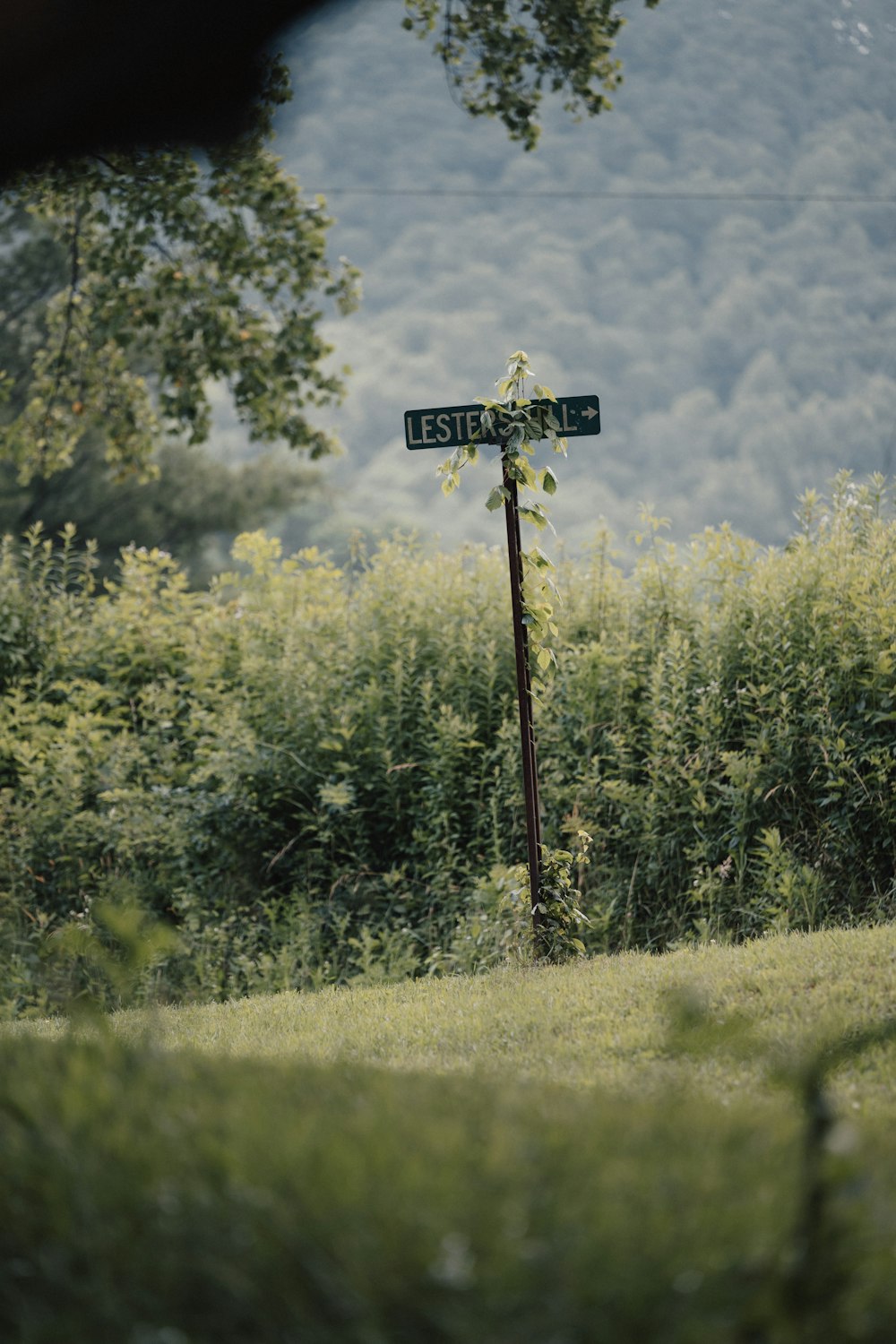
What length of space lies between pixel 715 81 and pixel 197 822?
14495 millimetres

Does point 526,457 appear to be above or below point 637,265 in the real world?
below

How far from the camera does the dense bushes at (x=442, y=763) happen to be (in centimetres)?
525

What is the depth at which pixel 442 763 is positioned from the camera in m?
5.99

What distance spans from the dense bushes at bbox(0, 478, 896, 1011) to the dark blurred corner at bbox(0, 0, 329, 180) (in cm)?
276

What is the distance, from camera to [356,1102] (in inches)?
66.1

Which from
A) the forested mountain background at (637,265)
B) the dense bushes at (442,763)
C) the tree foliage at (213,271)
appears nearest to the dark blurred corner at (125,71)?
the tree foliage at (213,271)

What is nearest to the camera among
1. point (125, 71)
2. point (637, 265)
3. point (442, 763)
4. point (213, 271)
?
point (442, 763)

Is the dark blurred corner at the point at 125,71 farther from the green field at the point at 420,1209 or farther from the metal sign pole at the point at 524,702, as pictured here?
the green field at the point at 420,1209

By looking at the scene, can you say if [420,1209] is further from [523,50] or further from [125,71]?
[523,50]

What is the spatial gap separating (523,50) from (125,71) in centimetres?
255

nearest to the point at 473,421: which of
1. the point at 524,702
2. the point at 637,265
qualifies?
the point at 524,702

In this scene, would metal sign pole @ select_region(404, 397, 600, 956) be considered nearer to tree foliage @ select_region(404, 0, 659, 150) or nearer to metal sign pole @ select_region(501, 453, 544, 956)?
metal sign pole @ select_region(501, 453, 544, 956)

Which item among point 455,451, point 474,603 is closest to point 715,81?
point 474,603

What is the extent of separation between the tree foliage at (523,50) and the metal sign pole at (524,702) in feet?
13.6
